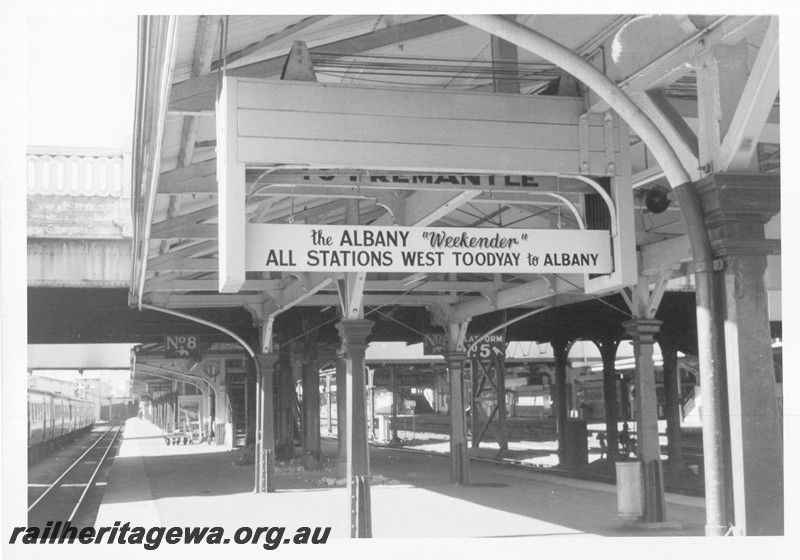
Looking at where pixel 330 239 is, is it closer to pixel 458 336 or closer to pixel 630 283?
pixel 630 283

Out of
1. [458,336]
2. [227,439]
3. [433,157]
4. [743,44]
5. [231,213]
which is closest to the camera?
[743,44]

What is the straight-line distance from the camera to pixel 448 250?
6.66 metres

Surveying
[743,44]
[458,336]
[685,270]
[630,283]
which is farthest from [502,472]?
[743,44]

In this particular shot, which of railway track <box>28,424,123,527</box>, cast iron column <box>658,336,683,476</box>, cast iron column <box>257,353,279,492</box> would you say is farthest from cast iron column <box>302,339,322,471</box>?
cast iron column <box>658,336,683,476</box>

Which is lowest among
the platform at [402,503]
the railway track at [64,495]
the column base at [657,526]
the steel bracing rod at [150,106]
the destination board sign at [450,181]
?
the railway track at [64,495]

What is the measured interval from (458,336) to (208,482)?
23.6ft

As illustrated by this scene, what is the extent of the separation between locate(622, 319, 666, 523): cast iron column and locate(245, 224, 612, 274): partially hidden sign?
5.67 m

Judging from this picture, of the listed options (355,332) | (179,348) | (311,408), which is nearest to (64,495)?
(179,348)

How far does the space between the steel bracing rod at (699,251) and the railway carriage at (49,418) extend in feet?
81.1

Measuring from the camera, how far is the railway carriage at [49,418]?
3059 cm

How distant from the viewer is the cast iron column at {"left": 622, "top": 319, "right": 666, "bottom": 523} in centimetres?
1211

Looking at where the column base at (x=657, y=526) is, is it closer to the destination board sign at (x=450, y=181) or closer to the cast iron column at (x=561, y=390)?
the destination board sign at (x=450, y=181)

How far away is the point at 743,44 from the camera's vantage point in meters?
5.74

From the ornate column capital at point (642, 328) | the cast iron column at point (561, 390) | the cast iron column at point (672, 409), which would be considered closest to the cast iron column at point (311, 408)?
the cast iron column at point (561, 390)
